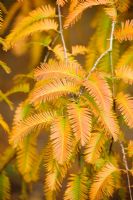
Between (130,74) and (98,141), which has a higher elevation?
(130,74)

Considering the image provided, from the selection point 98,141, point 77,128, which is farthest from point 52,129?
point 98,141

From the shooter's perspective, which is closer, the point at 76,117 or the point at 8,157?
the point at 76,117

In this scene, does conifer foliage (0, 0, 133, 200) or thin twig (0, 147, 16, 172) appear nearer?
conifer foliage (0, 0, 133, 200)

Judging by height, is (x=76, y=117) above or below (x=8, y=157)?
above

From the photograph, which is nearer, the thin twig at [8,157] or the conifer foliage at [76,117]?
the conifer foliage at [76,117]

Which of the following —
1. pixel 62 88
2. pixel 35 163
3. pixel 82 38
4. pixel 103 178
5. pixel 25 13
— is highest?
pixel 25 13

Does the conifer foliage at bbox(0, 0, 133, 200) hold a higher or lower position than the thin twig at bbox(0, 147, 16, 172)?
higher

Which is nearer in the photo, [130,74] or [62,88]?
[62,88]

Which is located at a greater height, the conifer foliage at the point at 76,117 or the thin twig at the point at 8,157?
the conifer foliage at the point at 76,117

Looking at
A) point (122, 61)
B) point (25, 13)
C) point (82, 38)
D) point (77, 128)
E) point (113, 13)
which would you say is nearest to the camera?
point (77, 128)

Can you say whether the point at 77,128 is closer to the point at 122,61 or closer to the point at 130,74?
the point at 130,74

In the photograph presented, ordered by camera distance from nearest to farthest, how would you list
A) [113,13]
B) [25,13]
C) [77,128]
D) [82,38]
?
[77,128]
[113,13]
[25,13]
[82,38]
